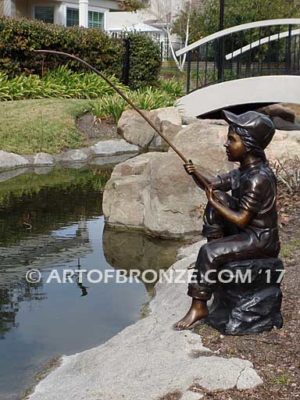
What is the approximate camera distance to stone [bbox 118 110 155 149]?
591 inches

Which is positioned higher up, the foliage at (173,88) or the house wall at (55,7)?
the house wall at (55,7)

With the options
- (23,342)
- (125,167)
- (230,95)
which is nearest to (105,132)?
(230,95)

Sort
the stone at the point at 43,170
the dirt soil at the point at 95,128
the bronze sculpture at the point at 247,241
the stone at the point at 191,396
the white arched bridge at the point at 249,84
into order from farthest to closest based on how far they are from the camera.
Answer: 1. the dirt soil at the point at 95,128
2. the white arched bridge at the point at 249,84
3. the stone at the point at 43,170
4. the bronze sculpture at the point at 247,241
5. the stone at the point at 191,396

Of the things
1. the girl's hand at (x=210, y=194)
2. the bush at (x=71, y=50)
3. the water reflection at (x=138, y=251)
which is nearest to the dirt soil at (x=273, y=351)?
the girl's hand at (x=210, y=194)

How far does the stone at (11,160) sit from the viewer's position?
12.5 m

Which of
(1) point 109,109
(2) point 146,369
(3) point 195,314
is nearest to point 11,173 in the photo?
(1) point 109,109

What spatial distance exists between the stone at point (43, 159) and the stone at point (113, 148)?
4.18ft

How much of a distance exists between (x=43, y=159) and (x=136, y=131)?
2750 mm

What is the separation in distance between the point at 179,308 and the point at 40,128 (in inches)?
394

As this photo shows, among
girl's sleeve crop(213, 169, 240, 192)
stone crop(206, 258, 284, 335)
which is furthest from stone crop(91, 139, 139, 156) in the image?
stone crop(206, 258, 284, 335)

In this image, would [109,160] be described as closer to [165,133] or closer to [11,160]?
[165,133]

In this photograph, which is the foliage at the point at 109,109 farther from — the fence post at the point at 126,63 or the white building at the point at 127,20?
the white building at the point at 127,20

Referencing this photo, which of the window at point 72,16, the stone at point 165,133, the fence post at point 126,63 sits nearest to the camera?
the stone at point 165,133

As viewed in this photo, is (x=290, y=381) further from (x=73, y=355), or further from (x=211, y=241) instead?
(x=73, y=355)
